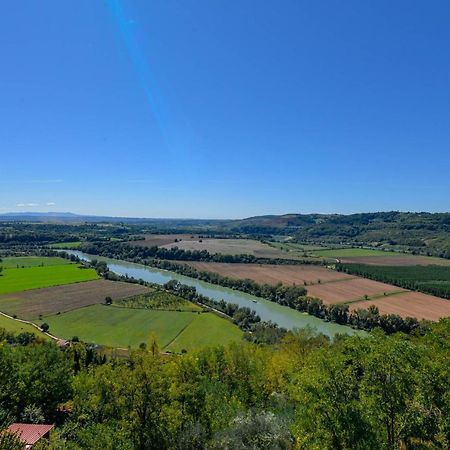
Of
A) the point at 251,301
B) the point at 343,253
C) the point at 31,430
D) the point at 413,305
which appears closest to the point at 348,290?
the point at 413,305

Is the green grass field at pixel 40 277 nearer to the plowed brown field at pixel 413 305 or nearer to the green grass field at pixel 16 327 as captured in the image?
the green grass field at pixel 16 327

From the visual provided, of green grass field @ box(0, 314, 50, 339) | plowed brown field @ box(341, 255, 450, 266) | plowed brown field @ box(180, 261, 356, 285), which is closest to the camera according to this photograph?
green grass field @ box(0, 314, 50, 339)

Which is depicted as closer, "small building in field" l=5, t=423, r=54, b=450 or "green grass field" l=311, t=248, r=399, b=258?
"small building in field" l=5, t=423, r=54, b=450

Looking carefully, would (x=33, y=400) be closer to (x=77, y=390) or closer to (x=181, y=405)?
(x=77, y=390)

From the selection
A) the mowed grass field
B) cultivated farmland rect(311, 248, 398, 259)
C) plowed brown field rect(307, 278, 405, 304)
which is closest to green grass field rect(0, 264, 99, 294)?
plowed brown field rect(307, 278, 405, 304)

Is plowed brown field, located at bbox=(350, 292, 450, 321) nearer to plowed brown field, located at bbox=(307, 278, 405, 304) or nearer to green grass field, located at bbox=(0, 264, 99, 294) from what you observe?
plowed brown field, located at bbox=(307, 278, 405, 304)

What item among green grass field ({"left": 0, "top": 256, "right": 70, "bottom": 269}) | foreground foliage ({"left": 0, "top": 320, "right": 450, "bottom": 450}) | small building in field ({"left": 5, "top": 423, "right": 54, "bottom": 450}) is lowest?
green grass field ({"left": 0, "top": 256, "right": 70, "bottom": 269})

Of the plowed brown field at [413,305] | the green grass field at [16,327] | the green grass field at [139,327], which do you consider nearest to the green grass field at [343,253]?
the plowed brown field at [413,305]

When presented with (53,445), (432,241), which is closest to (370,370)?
(53,445)
